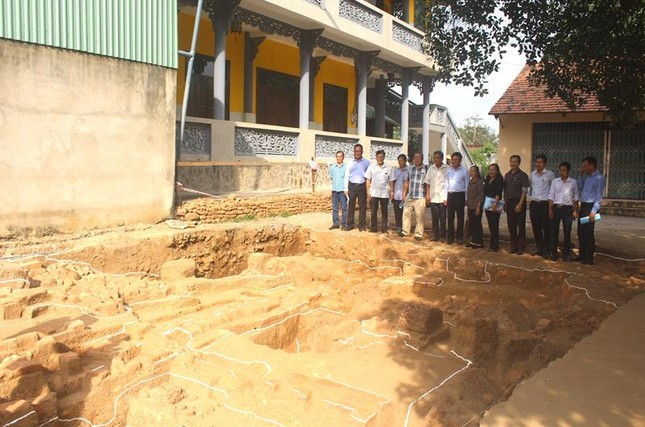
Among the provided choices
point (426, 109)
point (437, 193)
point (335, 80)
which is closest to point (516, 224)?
point (437, 193)

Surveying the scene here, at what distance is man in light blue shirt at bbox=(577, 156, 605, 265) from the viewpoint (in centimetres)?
763

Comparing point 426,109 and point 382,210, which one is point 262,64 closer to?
point 426,109

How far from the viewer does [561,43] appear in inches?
275

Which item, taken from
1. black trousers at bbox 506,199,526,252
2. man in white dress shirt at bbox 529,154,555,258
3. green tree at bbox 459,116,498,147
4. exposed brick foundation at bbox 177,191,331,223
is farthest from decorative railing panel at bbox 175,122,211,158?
green tree at bbox 459,116,498,147

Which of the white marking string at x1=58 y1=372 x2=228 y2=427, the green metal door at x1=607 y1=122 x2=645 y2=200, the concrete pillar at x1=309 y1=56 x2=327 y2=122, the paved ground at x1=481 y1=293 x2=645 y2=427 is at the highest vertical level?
the concrete pillar at x1=309 y1=56 x2=327 y2=122

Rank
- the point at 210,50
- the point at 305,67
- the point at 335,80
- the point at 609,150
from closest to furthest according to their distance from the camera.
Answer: the point at 609,150 < the point at 210,50 < the point at 305,67 < the point at 335,80

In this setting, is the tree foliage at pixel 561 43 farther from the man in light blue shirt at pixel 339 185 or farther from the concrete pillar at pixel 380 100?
the concrete pillar at pixel 380 100

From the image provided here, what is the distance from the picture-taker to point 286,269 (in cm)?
923

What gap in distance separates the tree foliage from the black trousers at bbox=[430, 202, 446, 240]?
2.57 metres

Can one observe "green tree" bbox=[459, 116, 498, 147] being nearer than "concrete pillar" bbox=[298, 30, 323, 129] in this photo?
No

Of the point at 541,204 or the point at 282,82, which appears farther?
the point at 282,82

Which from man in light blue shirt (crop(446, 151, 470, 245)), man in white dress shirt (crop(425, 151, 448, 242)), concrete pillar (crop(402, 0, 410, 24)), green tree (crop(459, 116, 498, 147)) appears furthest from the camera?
green tree (crop(459, 116, 498, 147))

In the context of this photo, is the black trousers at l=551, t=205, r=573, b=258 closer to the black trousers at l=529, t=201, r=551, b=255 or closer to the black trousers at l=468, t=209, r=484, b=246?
the black trousers at l=529, t=201, r=551, b=255

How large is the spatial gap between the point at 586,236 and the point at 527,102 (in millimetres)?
8724
